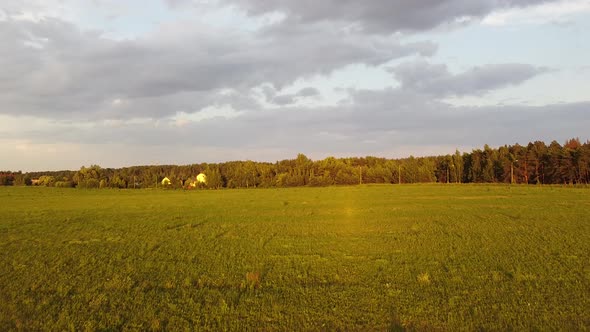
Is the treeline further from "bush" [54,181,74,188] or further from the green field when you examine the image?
the green field

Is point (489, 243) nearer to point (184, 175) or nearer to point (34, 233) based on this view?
point (34, 233)

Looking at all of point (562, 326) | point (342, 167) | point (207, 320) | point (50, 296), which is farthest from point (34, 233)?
point (342, 167)

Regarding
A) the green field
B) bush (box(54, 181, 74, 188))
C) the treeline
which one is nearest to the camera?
the green field

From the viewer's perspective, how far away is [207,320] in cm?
771

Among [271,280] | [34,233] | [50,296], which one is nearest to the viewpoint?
[50,296]

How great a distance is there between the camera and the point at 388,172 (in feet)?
423

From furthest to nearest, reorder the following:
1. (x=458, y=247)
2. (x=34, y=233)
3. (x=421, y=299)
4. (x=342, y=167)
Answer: (x=342, y=167) → (x=34, y=233) → (x=458, y=247) → (x=421, y=299)

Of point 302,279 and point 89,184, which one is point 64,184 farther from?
point 302,279

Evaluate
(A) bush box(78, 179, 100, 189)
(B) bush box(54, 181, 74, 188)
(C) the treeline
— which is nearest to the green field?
(C) the treeline

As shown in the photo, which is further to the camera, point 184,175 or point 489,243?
point 184,175

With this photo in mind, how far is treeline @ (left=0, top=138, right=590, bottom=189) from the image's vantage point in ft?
307

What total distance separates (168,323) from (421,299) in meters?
5.03

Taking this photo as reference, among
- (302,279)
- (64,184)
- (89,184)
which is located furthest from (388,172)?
(302,279)

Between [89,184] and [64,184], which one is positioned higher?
[64,184]
